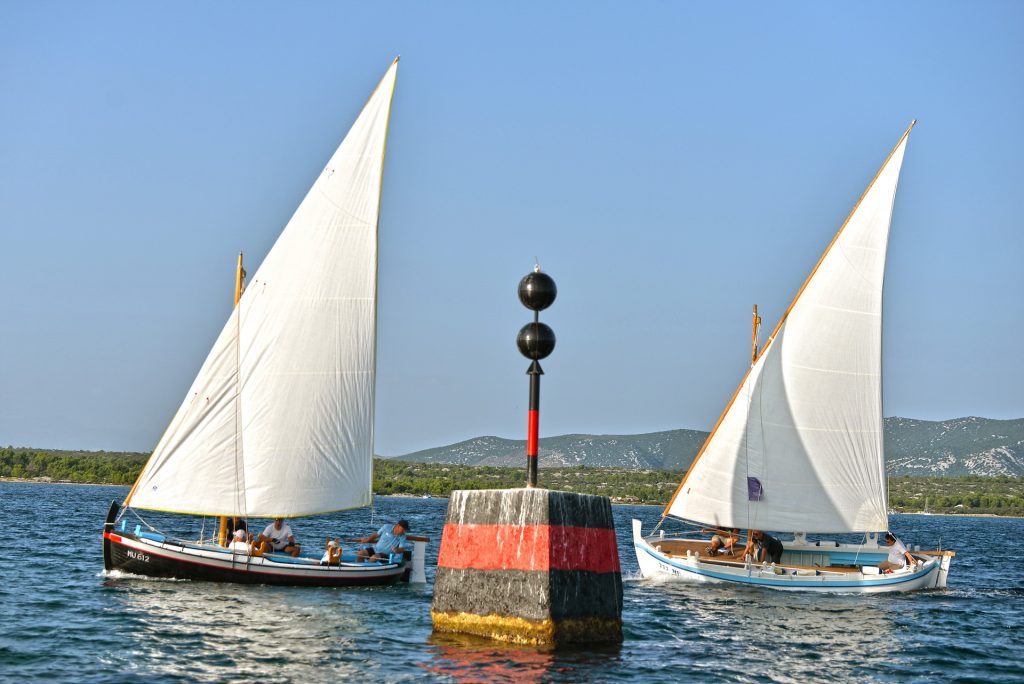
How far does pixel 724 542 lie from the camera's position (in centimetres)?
3972

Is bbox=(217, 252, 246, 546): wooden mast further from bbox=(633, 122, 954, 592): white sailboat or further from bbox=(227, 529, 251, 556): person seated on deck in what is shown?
bbox=(633, 122, 954, 592): white sailboat

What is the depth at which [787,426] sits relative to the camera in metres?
38.5

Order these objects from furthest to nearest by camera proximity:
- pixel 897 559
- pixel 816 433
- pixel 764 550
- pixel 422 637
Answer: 1. pixel 897 559
2. pixel 816 433
3. pixel 764 550
4. pixel 422 637

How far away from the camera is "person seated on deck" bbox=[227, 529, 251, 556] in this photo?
30.6 m

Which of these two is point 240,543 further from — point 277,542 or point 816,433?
point 816,433

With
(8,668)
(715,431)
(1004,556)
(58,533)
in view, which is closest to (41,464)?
(58,533)

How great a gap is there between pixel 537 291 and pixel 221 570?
15.9 meters

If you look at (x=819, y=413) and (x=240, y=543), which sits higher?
(x=819, y=413)

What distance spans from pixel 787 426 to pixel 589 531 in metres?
21.8

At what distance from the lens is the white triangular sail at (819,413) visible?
3797cm

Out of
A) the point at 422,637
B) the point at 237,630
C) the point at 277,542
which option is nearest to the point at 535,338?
the point at 422,637

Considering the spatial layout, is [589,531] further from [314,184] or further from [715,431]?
[715,431]

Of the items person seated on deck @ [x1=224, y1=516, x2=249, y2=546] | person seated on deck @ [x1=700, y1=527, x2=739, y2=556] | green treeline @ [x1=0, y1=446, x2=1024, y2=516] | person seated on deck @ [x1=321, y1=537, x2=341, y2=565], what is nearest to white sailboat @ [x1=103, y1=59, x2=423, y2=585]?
person seated on deck @ [x1=321, y1=537, x2=341, y2=565]

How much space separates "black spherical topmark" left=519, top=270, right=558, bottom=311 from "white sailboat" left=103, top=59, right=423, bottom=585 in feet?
43.6
